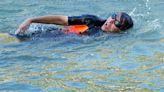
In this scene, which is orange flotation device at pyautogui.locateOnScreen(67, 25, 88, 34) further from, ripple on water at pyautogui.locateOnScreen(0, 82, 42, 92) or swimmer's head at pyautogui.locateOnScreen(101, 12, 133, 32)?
ripple on water at pyautogui.locateOnScreen(0, 82, 42, 92)

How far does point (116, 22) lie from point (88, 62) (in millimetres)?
1654

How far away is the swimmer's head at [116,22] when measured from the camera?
27.0ft

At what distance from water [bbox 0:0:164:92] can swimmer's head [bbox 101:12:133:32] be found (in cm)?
13

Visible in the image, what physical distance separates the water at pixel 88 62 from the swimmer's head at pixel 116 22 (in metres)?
0.13

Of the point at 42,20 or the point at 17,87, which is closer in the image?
the point at 17,87

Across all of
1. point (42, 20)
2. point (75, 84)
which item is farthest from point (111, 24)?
point (75, 84)

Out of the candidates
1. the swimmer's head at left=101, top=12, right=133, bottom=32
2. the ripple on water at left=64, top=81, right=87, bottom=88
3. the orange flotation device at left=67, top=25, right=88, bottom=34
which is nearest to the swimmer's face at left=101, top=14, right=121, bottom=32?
the swimmer's head at left=101, top=12, right=133, bottom=32

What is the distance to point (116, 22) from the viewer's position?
27.0ft

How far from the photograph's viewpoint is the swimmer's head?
324 inches

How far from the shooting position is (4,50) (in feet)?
24.2

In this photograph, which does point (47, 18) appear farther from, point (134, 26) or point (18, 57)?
point (134, 26)

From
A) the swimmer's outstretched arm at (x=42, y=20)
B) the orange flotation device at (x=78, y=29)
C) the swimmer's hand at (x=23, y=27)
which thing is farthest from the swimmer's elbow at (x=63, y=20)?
the swimmer's hand at (x=23, y=27)

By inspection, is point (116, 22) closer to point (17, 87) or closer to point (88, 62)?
point (88, 62)

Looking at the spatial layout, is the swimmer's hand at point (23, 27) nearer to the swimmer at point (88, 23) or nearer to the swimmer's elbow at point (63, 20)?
the swimmer at point (88, 23)
